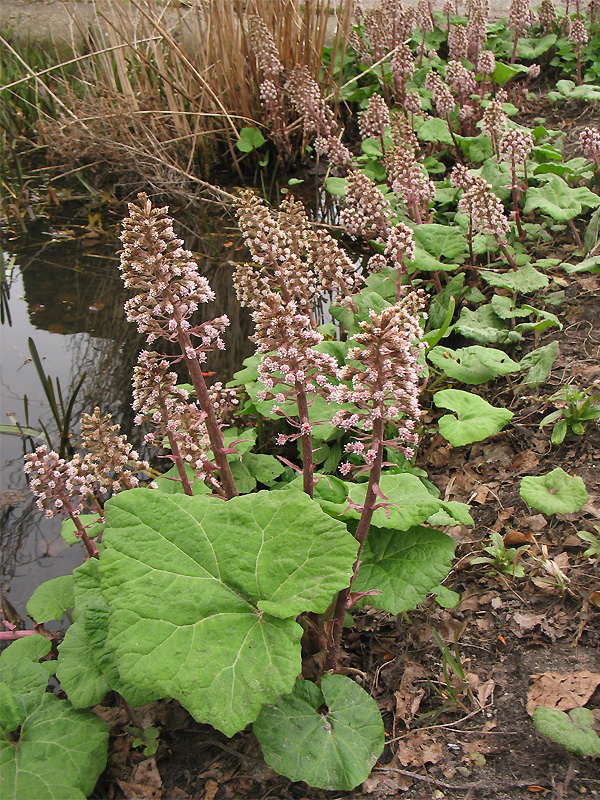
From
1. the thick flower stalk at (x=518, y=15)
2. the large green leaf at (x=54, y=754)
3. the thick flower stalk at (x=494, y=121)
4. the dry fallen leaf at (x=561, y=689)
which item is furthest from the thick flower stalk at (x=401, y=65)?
the large green leaf at (x=54, y=754)

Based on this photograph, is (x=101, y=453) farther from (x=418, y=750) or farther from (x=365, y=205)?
(x=365, y=205)

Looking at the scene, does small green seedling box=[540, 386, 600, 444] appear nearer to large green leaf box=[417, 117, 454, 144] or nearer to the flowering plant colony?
the flowering plant colony

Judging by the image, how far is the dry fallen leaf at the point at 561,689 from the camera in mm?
1860

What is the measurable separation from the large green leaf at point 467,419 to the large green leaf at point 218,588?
989 mm

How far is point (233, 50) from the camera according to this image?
19.5 feet

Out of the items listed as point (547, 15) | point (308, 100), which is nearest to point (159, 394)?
point (308, 100)

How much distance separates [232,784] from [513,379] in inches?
91.8

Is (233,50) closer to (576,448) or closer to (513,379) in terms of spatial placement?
(513,379)

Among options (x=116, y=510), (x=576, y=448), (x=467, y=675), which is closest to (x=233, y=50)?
(x=576, y=448)

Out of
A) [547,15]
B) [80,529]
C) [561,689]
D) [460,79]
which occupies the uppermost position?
[547,15]

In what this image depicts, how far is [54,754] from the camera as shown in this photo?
6.00ft

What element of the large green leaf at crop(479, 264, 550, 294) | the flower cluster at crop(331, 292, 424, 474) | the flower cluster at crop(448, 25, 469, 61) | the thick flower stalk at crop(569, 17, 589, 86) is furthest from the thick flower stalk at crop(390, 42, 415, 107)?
the flower cluster at crop(331, 292, 424, 474)

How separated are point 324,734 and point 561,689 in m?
0.72

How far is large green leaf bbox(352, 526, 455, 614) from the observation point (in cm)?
198
